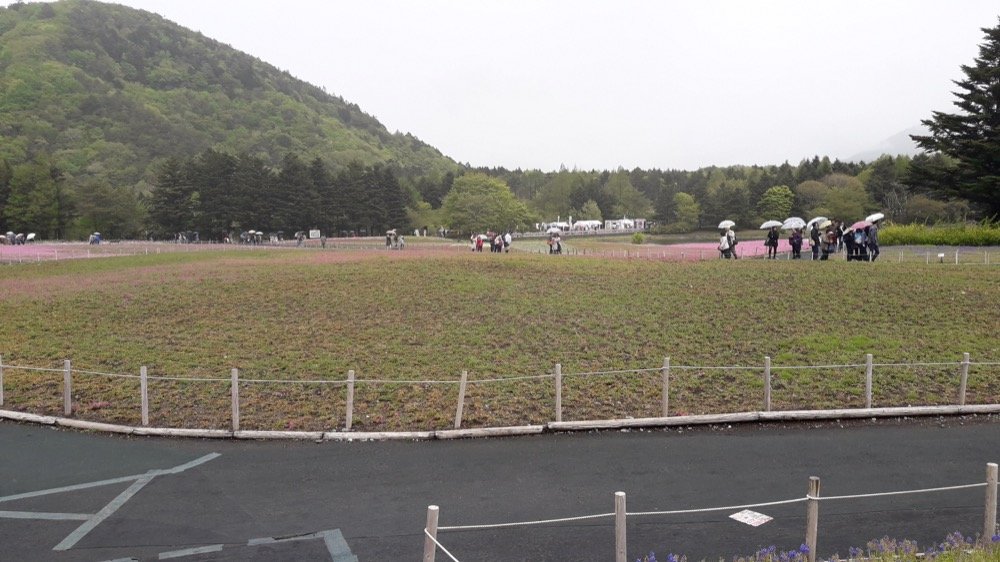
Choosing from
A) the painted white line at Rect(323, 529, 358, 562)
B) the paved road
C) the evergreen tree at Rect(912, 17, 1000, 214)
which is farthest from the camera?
the evergreen tree at Rect(912, 17, 1000, 214)

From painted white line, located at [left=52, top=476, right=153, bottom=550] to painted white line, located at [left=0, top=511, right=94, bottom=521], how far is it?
161mm

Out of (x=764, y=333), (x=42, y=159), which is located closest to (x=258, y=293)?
(x=764, y=333)

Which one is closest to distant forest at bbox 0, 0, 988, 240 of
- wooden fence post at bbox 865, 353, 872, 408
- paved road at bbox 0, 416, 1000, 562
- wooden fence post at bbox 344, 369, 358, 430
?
wooden fence post at bbox 865, 353, 872, 408

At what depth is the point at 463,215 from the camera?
303 feet

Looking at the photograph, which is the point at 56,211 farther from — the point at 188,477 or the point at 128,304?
the point at 188,477

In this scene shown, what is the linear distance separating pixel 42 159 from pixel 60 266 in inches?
2502

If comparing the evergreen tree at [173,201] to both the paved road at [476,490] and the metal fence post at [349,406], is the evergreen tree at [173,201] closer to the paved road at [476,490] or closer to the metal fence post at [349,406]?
the paved road at [476,490]

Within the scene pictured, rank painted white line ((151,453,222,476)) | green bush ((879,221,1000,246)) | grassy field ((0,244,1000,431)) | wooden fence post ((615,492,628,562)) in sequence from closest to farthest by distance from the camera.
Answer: wooden fence post ((615,492,628,562)), painted white line ((151,453,222,476)), grassy field ((0,244,1000,431)), green bush ((879,221,1000,246))

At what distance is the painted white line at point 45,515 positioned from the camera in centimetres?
849

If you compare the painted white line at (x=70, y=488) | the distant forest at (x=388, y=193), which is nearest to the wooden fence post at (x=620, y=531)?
the painted white line at (x=70, y=488)

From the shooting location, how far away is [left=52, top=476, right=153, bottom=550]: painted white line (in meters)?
7.77

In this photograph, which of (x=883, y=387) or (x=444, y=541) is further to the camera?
(x=883, y=387)

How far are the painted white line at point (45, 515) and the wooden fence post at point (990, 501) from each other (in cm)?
1041

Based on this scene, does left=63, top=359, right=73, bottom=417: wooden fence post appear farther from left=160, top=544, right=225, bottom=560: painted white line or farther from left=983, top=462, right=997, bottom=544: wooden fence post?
left=983, top=462, right=997, bottom=544: wooden fence post
